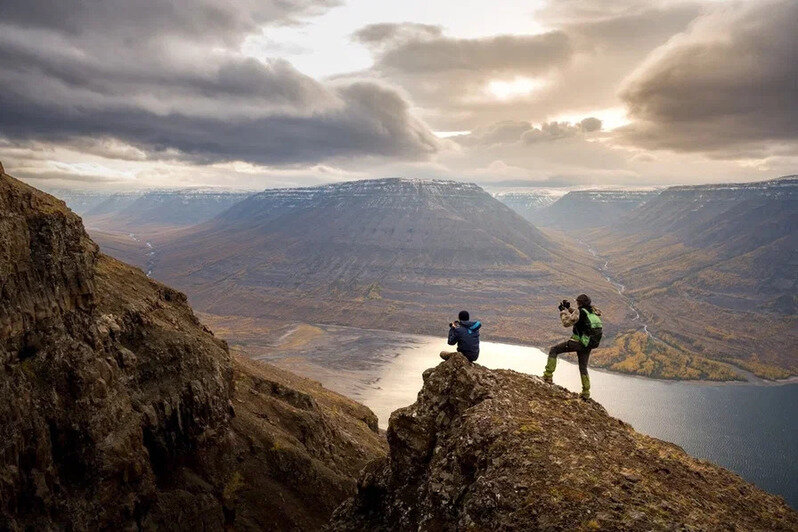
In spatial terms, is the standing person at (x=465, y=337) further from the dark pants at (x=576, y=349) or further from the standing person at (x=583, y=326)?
the dark pants at (x=576, y=349)

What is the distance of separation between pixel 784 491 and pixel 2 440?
18546 centimetres

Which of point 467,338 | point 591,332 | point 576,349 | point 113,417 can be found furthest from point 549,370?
point 113,417

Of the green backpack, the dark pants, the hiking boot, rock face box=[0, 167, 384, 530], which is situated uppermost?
the green backpack

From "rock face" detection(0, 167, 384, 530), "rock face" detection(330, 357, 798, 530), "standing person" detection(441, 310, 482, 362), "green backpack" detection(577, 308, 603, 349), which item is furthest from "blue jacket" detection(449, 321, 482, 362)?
"rock face" detection(0, 167, 384, 530)

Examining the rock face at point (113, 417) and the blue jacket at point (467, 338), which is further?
the rock face at point (113, 417)

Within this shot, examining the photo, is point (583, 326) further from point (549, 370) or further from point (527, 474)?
point (527, 474)

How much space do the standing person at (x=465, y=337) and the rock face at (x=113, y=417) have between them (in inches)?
1345

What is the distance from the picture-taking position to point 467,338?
1001 inches

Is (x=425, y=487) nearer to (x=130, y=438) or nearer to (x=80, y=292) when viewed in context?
(x=130, y=438)

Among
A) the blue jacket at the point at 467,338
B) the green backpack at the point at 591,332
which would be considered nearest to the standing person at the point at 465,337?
the blue jacket at the point at 467,338

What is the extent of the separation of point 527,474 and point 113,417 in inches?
1565

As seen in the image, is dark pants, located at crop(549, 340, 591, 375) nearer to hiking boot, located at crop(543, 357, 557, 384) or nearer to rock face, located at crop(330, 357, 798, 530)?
hiking boot, located at crop(543, 357, 557, 384)

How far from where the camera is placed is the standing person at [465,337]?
25.2 metres

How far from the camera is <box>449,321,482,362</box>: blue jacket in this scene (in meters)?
25.3
